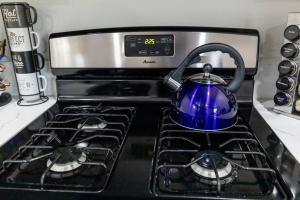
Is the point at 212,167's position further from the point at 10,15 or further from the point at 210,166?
the point at 10,15

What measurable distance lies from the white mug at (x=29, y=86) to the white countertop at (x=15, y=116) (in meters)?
0.04

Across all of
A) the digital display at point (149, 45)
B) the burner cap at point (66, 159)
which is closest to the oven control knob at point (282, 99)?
the digital display at point (149, 45)

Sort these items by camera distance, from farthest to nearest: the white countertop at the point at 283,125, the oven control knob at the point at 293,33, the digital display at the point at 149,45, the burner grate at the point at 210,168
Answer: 1. the digital display at the point at 149,45
2. the oven control knob at the point at 293,33
3. the white countertop at the point at 283,125
4. the burner grate at the point at 210,168

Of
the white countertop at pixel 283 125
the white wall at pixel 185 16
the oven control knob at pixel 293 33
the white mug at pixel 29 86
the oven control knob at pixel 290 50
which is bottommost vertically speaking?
the white countertop at pixel 283 125

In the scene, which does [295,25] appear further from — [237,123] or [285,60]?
[237,123]

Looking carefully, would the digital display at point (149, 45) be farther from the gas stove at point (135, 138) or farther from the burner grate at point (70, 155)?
the burner grate at point (70, 155)

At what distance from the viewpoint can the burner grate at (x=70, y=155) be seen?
0.56 m

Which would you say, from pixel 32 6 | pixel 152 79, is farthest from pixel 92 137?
pixel 32 6

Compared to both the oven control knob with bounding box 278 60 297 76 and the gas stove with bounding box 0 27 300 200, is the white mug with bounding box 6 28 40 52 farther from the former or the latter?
the oven control knob with bounding box 278 60 297 76

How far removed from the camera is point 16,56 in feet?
3.11

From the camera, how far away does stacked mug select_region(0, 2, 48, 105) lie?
0.90 meters

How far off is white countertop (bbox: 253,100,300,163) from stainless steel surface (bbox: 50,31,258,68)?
164 mm

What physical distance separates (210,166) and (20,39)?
73 cm

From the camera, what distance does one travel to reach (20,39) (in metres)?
0.93
